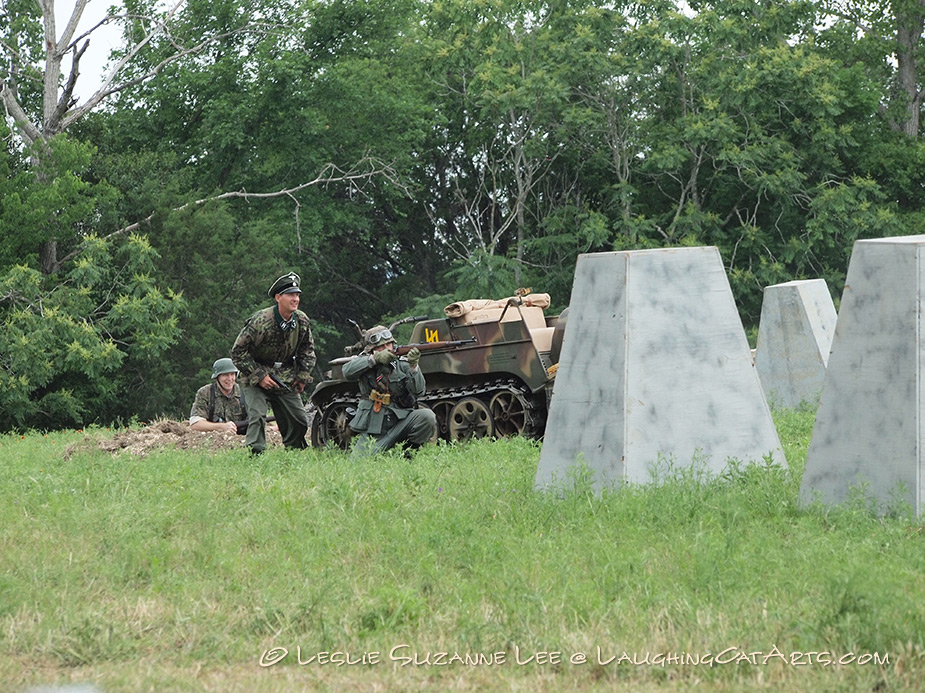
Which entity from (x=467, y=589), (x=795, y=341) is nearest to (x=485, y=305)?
(x=795, y=341)

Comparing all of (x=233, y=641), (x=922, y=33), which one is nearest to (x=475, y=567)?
(x=233, y=641)

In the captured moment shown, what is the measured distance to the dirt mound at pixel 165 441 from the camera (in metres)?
13.3

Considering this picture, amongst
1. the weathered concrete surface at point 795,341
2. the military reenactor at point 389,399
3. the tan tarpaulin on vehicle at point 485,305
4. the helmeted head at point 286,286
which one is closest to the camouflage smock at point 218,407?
the tan tarpaulin on vehicle at point 485,305

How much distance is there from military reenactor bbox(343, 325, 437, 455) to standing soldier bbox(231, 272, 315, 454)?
0.60 m

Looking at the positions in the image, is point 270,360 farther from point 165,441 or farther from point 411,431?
point 165,441

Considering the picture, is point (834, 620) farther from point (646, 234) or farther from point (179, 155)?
point (179, 155)

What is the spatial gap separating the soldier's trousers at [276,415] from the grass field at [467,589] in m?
2.87

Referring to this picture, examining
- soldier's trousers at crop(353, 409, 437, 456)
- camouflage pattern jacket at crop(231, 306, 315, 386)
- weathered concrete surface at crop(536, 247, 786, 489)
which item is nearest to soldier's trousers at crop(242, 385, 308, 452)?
camouflage pattern jacket at crop(231, 306, 315, 386)

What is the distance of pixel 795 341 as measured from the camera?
14750 mm

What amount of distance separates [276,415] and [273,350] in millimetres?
884

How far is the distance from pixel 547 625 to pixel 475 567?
1.02m

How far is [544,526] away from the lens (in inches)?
287

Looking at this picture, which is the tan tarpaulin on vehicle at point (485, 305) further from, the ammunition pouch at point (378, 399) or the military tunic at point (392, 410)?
the ammunition pouch at point (378, 399)

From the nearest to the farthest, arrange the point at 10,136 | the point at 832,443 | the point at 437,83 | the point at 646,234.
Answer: the point at 832,443, the point at 10,136, the point at 646,234, the point at 437,83
